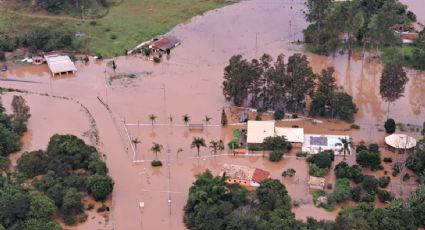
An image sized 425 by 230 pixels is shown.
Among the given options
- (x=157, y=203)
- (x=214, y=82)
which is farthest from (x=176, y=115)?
(x=157, y=203)

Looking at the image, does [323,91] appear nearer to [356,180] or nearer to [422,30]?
[356,180]

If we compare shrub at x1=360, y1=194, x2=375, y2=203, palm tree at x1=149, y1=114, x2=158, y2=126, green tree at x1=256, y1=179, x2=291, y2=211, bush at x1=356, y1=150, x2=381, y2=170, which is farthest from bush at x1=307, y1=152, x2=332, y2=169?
palm tree at x1=149, y1=114, x2=158, y2=126

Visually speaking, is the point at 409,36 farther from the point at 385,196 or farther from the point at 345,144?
the point at 385,196

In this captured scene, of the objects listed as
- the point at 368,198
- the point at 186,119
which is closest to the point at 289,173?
the point at 368,198

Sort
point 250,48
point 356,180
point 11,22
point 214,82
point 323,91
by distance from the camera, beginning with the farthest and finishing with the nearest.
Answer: point 11,22, point 250,48, point 214,82, point 323,91, point 356,180

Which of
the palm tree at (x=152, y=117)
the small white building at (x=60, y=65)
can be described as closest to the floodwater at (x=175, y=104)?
the palm tree at (x=152, y=117)

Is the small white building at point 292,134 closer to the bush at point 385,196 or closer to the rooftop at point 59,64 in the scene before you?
the bush at point 385,196
